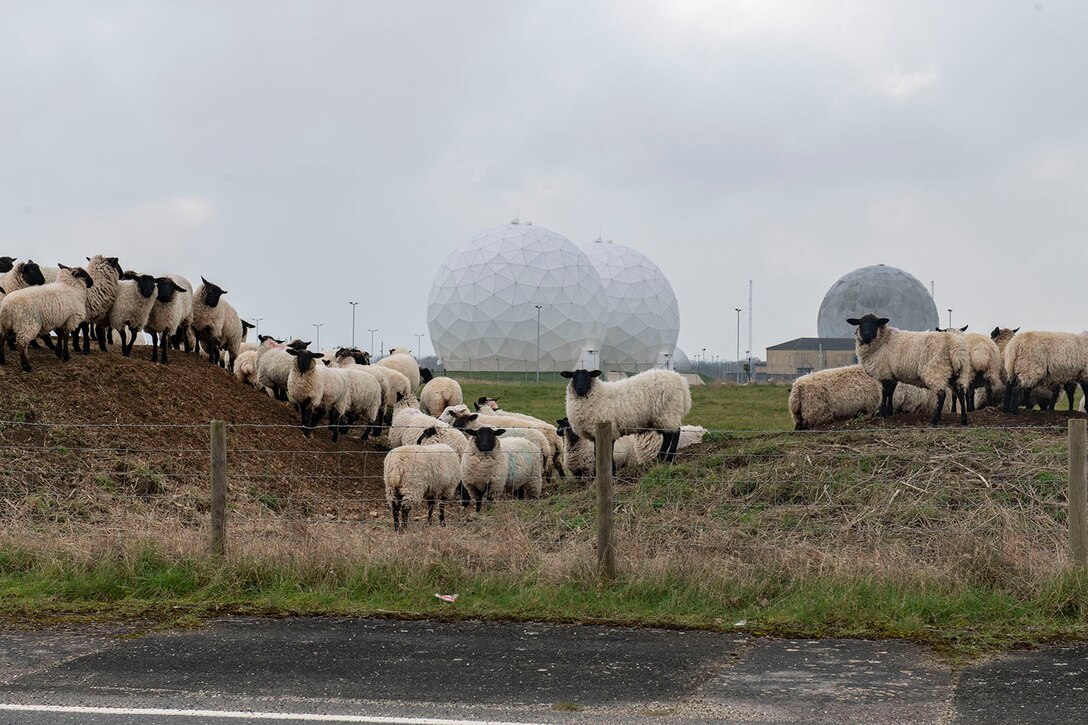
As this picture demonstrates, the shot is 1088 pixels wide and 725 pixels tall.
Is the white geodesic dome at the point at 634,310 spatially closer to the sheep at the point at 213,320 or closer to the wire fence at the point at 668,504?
→ the sheep at the point at 213,320

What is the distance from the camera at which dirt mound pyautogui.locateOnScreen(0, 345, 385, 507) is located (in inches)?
596

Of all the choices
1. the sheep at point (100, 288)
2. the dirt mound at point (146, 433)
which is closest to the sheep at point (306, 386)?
the dirt mound at point (146, 433)

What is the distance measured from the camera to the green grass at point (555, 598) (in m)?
8.23

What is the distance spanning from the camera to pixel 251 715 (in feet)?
20.3

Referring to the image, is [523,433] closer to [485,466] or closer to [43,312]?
[485,466]

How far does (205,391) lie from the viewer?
20500 millimetres

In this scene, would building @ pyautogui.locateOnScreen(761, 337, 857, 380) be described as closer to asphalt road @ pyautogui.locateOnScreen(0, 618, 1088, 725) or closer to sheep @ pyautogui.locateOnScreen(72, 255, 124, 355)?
sheep @ pyautogui.locateOnScreen(72, 255, 124, 355)

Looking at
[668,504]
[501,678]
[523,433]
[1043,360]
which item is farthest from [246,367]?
[501,678]

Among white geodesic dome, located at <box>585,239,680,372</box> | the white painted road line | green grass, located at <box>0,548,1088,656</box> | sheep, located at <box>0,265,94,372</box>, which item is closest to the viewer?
the white painted road line

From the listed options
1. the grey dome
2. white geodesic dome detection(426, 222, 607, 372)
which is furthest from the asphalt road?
the grey dome

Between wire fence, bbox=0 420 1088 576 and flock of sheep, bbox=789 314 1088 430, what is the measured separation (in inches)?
131

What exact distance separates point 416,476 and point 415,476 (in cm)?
1

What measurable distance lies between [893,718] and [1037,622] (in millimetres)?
2667

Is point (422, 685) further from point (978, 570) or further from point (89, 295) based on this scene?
point (89, 295)
